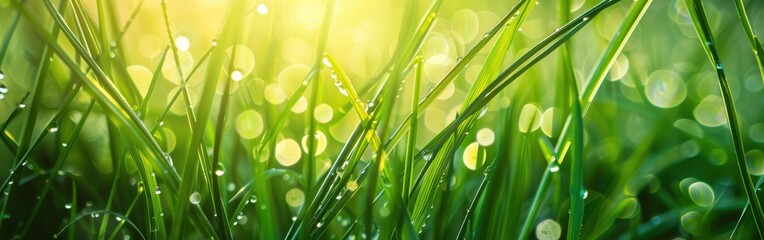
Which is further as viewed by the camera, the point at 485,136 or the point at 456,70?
the point at 485,136

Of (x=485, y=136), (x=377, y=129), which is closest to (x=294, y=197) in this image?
(x=377, y=129)

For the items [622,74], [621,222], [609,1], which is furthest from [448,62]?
[609,1]

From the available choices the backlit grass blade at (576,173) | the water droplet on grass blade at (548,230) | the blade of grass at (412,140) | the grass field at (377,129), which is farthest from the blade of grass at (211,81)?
the water droplet on grass blade at (548,230)

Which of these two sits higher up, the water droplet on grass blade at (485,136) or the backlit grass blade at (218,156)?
the water droplet on grass blade at (485,136)

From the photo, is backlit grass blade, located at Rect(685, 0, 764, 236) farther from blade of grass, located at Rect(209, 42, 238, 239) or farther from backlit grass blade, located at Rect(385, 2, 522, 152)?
blade of grass, located at Rect(209, 42, 238, 239)

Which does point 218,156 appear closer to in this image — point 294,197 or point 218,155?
point 218,155

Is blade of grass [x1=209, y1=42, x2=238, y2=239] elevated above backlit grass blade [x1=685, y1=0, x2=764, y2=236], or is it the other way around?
blade of grass [x1=209, y1=42, x2=238, y2=239]

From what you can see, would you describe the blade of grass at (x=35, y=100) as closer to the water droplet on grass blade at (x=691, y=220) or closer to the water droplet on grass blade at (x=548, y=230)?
the water droplet on grass blade at (x=548, y=230)

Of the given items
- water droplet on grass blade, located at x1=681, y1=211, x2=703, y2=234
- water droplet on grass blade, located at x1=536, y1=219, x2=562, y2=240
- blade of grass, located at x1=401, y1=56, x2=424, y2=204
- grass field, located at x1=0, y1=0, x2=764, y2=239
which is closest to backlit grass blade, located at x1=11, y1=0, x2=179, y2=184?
grass field, located at x1=0, y1=0, x2=764, y2=239
